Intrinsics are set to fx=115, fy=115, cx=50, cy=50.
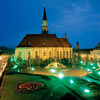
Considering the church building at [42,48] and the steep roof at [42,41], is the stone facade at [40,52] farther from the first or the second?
the steep roof at [42,41]

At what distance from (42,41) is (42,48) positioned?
342 centimetres

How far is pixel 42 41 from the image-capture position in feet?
158

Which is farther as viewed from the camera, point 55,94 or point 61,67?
point 61,67

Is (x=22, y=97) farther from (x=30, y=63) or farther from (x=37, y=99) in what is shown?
(x=30, y=63)

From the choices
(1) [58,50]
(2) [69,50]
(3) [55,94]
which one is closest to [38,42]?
(1) [58,50]

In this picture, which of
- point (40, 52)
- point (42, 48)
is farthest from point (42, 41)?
point (40, 52)

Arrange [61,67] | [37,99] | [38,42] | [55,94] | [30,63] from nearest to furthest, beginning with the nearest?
[37,99]
[55,94]
[61,67]
[30,63]
[38,42]

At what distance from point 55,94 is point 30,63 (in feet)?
102

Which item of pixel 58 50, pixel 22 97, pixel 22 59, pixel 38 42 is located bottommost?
pixel 22 97

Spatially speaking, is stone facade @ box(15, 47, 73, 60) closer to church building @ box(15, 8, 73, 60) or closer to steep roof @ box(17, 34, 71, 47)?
church building @ box(15, 8, 73, 60)

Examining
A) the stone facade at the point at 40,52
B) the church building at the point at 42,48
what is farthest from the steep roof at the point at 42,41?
the stone facade at the point at 40,52

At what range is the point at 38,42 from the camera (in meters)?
47.8

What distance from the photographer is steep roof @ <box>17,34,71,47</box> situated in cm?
4703

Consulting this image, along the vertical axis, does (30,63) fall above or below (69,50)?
below
